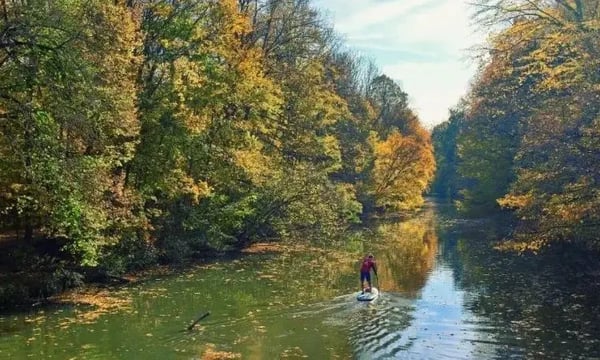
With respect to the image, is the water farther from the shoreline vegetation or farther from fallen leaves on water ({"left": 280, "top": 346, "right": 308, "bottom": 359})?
the shoreline vegetation

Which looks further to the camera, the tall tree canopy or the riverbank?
the riverbank

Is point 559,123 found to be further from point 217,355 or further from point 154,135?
point 154,135

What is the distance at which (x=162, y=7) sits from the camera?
2978 cm

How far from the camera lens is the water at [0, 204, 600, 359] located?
52.0 feet

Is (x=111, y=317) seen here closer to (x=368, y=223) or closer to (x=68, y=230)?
(x=68, y=230)

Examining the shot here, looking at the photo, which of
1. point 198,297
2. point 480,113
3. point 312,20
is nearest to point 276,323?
point 198,297

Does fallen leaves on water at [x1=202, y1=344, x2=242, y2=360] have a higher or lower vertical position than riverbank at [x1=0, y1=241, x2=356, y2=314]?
lower

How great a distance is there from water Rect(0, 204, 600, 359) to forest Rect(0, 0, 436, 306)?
2742 mm

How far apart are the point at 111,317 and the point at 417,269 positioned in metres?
16.4

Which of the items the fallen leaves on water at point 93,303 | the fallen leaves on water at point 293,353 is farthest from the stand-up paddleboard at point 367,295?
the fallen leaves on water at point 93,303

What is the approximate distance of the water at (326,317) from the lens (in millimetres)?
15859

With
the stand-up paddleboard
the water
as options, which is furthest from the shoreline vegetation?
the stand-up paddleboard

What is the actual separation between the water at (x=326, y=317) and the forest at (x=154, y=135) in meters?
2.74

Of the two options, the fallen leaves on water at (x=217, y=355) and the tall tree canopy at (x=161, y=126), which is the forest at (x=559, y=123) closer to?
the fallen leaves on water at (x=217, y=355)
